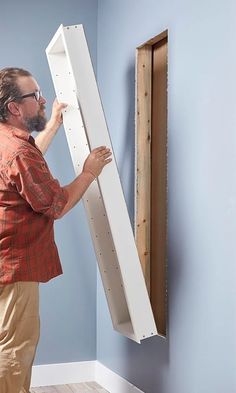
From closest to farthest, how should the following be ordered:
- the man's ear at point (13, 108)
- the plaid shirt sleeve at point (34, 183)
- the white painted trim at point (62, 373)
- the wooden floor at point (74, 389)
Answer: the plaid shirt sleeve at point (34, 183), the man's ear at point (13, 108), the wooden floor at point (74, 389), the white painted trim at point (62, 373)

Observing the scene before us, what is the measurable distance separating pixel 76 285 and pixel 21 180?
1579 mm

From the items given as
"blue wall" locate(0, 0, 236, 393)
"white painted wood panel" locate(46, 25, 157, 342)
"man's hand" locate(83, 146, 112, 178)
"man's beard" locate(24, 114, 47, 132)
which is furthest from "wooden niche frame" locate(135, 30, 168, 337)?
"man's beard" locate(24, 114, 47, 132)

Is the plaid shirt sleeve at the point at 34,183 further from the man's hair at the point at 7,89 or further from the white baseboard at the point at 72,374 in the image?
the white baseboard at the point at 72,374

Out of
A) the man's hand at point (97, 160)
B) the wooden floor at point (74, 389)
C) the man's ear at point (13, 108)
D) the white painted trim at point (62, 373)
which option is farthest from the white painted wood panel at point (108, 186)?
the white painted trim at point (62, 373)

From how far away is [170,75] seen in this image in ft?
Result: 10.4

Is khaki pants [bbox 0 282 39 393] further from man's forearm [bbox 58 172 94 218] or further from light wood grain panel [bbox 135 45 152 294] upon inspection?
light wood grain panel [bbox 135 45 152 294]

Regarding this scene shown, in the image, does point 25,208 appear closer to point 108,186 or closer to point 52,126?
point 108,186

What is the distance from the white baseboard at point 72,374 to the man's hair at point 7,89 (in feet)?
5.78

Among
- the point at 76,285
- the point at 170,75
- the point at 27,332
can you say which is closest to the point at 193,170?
the point at 170,75

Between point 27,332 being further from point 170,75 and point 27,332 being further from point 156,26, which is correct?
point 156,26

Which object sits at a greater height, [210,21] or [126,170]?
[210,21]

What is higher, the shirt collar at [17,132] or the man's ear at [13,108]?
the man's ear at [13,108]

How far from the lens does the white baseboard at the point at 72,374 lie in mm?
4062

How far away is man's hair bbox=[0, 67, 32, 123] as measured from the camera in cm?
296
